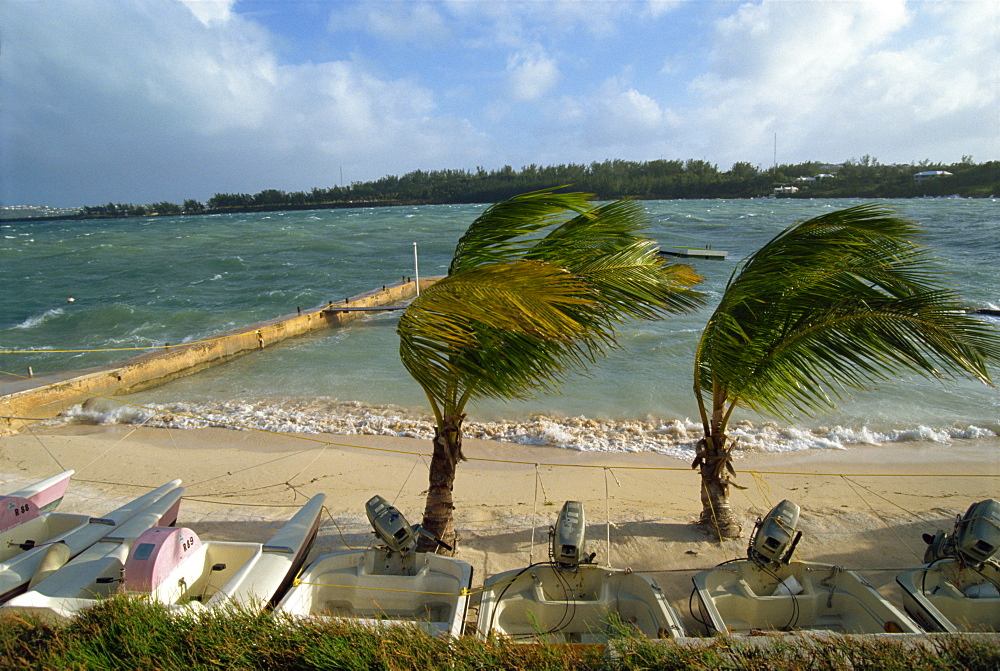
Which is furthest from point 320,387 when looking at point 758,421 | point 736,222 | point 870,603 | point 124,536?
point 736,222

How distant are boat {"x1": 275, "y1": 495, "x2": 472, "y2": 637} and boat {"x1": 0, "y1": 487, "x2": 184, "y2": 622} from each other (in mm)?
1634

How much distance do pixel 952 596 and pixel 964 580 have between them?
1.40ft

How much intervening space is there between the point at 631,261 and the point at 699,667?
10.5ft

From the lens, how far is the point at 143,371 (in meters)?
15.3

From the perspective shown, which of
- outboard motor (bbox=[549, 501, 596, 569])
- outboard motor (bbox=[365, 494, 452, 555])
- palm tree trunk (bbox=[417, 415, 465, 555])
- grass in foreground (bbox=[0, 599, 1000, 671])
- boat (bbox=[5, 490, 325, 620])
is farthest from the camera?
palm tree trunk (bbox=[417, 415, 465, 555])

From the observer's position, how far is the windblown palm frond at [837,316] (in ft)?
15.0

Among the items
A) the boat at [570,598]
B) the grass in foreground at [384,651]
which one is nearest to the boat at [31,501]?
the grass in foreground at [384,651]

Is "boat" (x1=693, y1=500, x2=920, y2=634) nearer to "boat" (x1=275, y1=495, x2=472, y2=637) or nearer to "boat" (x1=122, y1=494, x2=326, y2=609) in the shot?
"boat" (x1=275, y1=495, x2=472, y2=637)

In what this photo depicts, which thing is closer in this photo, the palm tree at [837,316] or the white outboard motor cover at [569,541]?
the palm tree at [837,316]

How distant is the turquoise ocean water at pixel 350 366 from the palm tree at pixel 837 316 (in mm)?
1692

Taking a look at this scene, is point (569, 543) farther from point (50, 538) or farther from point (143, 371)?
point (143, 371)

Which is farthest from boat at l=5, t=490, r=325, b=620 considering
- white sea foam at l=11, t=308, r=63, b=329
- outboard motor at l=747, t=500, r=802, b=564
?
white sea foam at l=11, t=308, r=63, b=329

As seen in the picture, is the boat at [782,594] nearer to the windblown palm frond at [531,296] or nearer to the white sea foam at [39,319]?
the windblown palm frond at [531,296]

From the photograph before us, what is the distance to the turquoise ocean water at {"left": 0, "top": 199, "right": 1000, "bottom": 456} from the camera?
38.7 ft
